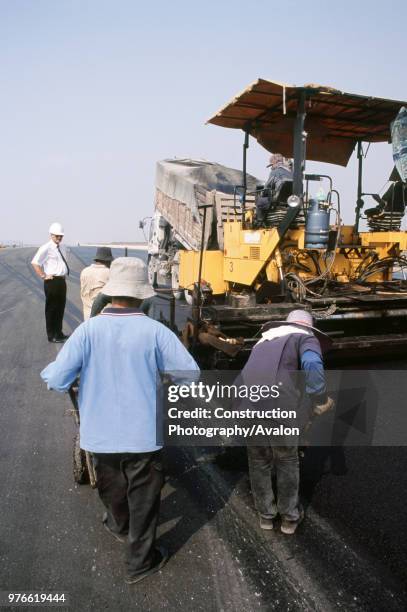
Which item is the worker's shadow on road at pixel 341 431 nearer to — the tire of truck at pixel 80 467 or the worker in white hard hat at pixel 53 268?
the tire of truck at pixel 80 467

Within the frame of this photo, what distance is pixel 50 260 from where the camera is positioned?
24.2ft

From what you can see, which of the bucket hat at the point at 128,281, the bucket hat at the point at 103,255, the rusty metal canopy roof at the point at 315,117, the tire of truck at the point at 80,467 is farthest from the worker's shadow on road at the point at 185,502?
the rusty metal canopy roof at the point at 315,117

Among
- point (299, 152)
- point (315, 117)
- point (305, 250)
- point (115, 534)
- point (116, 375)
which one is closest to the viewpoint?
point (116, 375)

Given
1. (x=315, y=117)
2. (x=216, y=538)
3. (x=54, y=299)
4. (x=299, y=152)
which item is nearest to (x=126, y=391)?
(x=216, y=538)

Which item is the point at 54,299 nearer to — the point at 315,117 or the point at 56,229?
the point at 56,229

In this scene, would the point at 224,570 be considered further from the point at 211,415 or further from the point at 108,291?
the point at 211,415

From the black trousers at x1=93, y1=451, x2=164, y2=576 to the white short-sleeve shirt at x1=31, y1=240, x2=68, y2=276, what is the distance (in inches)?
209

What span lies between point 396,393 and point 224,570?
351cm

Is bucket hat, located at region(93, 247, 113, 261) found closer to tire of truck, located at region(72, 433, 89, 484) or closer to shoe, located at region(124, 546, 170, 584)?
tire of truck, located at region(72, 433, 89, 484)

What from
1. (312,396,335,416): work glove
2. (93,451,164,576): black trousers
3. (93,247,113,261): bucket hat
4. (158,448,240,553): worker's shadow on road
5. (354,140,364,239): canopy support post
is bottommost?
(158,448,240,553): worker's shadow on road

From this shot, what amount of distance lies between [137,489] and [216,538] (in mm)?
722

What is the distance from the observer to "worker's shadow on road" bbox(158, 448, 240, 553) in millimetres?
2957

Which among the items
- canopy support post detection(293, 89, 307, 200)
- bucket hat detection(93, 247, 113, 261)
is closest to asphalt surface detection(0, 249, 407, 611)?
bucket hat detection(93, 247, 113, 261)

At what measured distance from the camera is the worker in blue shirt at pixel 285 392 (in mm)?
2955
